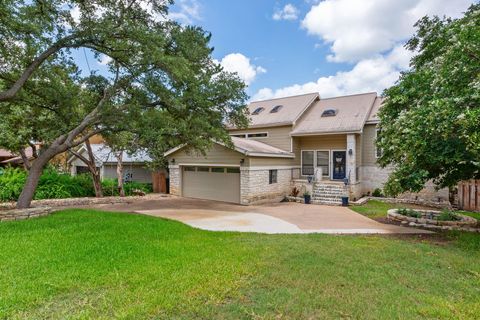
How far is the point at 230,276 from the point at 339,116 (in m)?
15.2

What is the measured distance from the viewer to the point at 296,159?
60.2 feet

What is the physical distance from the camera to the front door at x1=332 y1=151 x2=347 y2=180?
1738cm

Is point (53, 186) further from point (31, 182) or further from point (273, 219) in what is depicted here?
point (273, 219)

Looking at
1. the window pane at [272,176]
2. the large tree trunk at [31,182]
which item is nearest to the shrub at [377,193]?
the window pane at [272,176]

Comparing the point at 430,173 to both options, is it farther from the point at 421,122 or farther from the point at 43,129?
the point at 43,129

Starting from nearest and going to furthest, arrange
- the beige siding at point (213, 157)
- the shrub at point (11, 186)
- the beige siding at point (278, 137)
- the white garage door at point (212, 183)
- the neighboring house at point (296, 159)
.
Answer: the shrub at point (11, 186) < the beige siding at point (213, 157) < the neighboring house at point (296, 159) < the white garage door at point (212, 183) < the beige siding at point (278, 137)

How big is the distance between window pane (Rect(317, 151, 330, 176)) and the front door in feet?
1.39

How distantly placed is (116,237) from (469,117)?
27.0 ft

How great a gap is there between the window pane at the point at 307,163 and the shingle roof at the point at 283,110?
242cm

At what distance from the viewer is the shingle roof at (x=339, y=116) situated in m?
16.4

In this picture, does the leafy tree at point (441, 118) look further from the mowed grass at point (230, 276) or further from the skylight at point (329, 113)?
the skylight at point (329, 113)

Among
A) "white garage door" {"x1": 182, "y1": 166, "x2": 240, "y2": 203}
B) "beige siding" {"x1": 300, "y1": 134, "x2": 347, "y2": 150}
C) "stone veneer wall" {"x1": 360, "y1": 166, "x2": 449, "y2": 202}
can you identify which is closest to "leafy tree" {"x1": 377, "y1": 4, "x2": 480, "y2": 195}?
"stone veneer wall" {"x1": 360, "y1": 166, "x2": 449, "y2": 202}

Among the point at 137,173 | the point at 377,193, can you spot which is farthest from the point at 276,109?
the point at 137,173

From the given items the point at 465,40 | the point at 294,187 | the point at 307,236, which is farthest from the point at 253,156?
the point at 465,40
